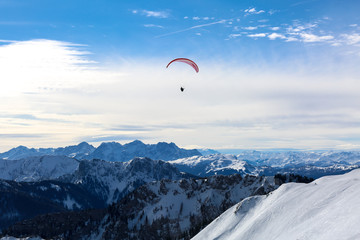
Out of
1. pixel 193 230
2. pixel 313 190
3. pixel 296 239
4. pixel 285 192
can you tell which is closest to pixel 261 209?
pixel 285 192

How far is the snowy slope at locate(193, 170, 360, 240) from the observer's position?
65750 millimetres

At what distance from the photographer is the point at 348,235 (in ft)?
183

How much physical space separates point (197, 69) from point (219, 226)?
2239 inches

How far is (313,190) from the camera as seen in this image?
344 ft

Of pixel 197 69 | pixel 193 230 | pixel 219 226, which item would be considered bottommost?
pixel 193 230

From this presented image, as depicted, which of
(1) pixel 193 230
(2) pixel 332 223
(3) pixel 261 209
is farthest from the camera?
(1) pixel 193 230

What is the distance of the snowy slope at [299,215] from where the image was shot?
216 feet

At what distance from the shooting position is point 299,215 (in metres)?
87.0

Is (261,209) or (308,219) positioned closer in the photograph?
(308,219)

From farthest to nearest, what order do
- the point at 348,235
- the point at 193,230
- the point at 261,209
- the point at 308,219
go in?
the point at 193,230 → the point at 261,209 → the point at 308,219 → the point at 348,235

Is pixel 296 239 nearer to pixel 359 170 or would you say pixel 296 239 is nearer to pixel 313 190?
pixel 313 190

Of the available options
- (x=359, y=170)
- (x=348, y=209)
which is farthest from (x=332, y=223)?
(x=359, y=170)

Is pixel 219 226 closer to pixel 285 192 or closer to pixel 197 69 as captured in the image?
pixel 285 192

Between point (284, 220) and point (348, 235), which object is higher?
point (348, 235)
